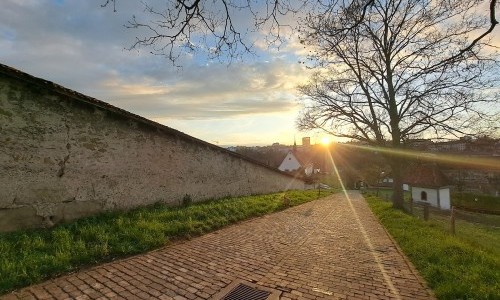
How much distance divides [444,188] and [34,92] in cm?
4415

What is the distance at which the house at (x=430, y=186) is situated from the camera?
39000 mm

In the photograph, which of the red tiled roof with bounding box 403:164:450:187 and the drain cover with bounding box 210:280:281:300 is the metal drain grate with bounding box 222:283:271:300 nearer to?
the drain cover with bounding box 210:280:281:300

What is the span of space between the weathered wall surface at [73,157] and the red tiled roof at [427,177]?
38.1 metres

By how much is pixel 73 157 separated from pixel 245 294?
19.2 ft

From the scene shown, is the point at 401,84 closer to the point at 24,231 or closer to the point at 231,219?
the point at 231,219

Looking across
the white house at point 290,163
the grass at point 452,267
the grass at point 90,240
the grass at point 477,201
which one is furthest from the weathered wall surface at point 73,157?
the white house at point 290,163

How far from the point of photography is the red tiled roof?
40.0 meters

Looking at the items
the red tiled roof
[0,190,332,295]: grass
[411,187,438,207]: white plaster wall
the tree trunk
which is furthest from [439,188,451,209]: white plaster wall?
[0,190,332,295]: grass

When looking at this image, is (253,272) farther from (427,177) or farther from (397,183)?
(427,177)

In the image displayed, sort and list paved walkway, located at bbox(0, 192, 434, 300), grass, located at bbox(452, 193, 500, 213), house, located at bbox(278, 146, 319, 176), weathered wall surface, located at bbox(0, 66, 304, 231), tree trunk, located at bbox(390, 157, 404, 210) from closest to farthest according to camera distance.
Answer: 1. paved walkway, located at bbox(0, 192, 434, 300)
2. weathered wall surface, located at bbox(0, 66, 304, 231)
3. tree trunk, located at bbox(390, 157, 404, 210)
4. grass, located at bbox(452, 193, 500, 213)
5. house, located at bbox(278, 146, 319, 176)

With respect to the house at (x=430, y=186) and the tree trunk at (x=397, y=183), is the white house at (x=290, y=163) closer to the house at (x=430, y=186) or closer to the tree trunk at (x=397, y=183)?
the house at (x=430, y=186)

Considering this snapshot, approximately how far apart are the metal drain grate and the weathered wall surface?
516 centimetres

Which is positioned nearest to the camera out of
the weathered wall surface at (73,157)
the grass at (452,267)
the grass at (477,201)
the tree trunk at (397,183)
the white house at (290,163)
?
the grass at (452,267)

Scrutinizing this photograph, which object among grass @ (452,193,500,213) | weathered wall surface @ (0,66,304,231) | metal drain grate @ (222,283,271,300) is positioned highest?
weathered wall surface @ (0,66,304,231)
